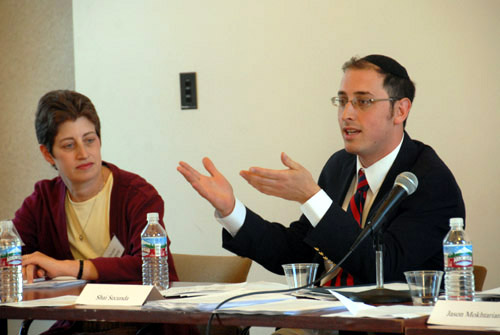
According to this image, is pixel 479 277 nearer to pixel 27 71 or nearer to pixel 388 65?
pixel 388 65

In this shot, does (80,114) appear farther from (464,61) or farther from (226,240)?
(464,61)

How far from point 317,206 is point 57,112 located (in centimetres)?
132

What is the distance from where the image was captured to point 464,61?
11.3 ft

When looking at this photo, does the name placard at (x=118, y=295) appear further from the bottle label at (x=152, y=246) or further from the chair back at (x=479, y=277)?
the chair back at (x=479, y=277)

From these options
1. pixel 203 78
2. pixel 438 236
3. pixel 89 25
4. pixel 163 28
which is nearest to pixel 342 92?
pixel 438 236

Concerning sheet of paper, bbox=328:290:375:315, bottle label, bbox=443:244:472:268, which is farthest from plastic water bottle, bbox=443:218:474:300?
sheet of paper, bbox=328:290:375:315

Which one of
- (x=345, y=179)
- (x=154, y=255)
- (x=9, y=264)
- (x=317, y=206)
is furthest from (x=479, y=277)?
(x=9, y=264)

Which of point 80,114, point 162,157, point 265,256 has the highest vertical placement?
point 80,114

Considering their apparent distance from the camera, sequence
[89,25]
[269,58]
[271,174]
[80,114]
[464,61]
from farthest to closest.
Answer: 1. [89,25]
2. [269,58]
3. [464,61]
4. [80,114]
5. [271,174]

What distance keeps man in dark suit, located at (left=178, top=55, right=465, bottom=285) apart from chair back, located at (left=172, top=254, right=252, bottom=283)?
323mm

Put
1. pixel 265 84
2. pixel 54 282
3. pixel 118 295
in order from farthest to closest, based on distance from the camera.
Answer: pixel 265 84 → pixel 54 282 → pixel 118 295

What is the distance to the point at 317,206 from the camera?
2098 mm

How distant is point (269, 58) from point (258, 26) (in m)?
0.19

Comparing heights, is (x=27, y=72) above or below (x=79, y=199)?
above
